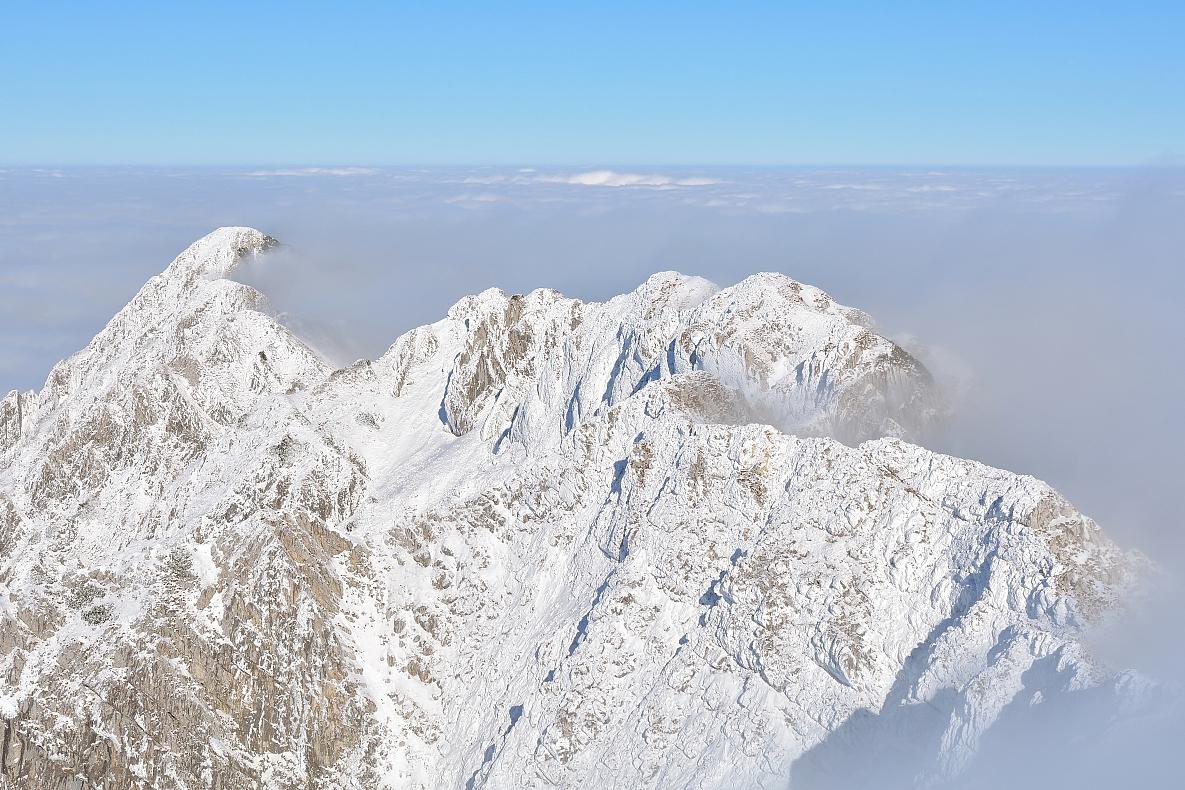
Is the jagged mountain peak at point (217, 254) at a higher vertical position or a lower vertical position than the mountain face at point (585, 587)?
higher

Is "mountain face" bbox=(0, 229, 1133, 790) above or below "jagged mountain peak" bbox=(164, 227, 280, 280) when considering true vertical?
below

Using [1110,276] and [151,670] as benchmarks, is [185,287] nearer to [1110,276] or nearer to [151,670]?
[151,670]

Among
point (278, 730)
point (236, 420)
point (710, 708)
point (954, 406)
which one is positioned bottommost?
point (278, 730)

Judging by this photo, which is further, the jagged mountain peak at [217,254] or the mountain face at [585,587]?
the jagged mountain peak at [217,254]

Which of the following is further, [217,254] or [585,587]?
[217,254]

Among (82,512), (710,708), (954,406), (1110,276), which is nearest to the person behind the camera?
(710,708)

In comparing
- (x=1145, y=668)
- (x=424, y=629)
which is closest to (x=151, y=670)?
(x=424, y=629)

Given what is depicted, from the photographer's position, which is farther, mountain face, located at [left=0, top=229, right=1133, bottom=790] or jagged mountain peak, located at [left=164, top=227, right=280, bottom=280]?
jagged mountain peak, located at [left=164, top=227, right=280, bottom=280]

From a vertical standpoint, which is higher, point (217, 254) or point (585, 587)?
point (217, 254)
